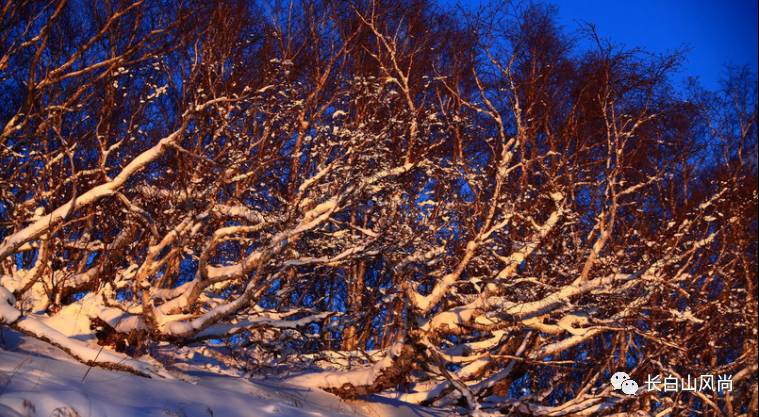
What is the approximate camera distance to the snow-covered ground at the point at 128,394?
5031 mm

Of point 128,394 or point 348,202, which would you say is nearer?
point 128,394

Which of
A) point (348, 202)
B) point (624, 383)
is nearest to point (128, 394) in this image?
point (348, 202)

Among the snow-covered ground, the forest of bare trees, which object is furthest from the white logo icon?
the snow-covered ground

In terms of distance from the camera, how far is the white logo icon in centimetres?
984

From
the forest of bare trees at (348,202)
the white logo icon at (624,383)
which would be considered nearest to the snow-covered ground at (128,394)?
the forest of bare trees at (348,202)

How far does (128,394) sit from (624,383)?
7.15 m

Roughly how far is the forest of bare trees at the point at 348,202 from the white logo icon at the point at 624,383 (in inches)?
8.9

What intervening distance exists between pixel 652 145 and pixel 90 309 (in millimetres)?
9254

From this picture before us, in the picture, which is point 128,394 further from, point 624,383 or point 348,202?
point 624,383

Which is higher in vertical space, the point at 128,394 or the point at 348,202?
the point at 348,202

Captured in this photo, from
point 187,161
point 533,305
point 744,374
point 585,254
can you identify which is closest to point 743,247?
point 744,374

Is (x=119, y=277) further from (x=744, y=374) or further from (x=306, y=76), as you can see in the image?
(x=744, y=374)

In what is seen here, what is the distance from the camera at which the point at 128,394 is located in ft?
19.9

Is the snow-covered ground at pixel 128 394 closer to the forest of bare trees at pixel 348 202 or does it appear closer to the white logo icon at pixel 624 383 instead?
the forest of bare trees at pixel 348 202
